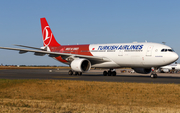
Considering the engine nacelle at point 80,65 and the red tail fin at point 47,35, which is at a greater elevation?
the red tail fin at point 47,35

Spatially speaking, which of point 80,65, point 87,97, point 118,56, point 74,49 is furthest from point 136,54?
point 87,97

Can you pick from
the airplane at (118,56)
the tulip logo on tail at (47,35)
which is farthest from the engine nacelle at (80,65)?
the tulip logo on tail at (47,35)

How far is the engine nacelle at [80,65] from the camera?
29.0 meters

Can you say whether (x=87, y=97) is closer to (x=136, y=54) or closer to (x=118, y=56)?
(x=136, y=54)

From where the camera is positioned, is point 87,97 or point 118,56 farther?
point 118,56

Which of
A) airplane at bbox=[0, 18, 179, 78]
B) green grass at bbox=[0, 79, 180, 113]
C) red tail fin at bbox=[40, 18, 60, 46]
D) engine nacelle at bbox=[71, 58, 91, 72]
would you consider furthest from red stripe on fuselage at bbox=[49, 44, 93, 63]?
green grass at bbox=[0, 79, 180, 113]

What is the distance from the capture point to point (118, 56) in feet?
95.7

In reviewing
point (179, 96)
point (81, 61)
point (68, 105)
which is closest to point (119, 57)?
point (81, 61)

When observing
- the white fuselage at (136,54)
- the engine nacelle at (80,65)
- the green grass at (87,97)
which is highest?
the white fuselage at (136,54)

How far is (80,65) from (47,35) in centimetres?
1309

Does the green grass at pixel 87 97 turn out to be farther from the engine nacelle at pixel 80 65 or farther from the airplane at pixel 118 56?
the engine nacelle at pixel 80 65

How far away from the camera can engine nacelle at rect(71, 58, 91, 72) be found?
95.1ft

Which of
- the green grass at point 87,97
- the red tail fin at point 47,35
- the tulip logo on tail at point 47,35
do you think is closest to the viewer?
the green grass at point 87,97

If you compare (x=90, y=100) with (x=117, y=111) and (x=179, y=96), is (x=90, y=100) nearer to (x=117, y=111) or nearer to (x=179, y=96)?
(x=117, y=111)
